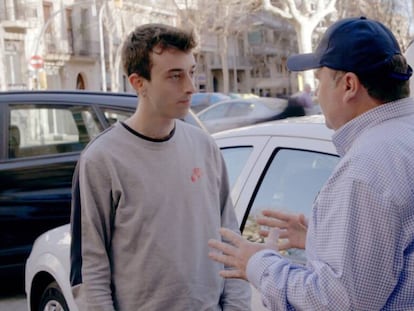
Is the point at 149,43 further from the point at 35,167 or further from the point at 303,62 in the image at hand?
the point at 35,167

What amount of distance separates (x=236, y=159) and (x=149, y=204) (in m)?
1.16

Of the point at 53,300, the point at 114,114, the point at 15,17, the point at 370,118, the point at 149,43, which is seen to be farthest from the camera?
the point at 15,17

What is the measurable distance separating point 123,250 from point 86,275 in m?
0.15

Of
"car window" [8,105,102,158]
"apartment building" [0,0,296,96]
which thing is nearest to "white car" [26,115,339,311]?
"car window" [8,105,102,158]

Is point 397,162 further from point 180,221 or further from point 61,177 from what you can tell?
point 61,177

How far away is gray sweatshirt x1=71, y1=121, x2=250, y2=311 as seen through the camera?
225 centimetres

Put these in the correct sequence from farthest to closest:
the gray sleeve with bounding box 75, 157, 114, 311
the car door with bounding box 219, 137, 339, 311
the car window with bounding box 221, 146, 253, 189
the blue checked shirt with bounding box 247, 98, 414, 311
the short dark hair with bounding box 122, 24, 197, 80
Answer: the car window with bounding box 221, 146, 253, 189 < the car door with bounding box 219, 137, 339, 311 < the short dark hair with bounding box 122, 24, 197, 80 < the gray sleeve with bounding box 75, 157, 114, 311 < the blue checked shirt with bounding box 247, 98, 414, 311

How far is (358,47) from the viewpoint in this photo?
5.50 ft

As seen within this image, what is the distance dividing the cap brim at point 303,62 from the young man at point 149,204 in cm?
50

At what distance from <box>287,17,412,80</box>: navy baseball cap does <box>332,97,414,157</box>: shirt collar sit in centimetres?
7

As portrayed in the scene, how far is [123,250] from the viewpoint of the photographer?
2.29 m

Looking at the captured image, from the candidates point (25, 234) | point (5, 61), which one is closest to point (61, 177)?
point (25, 234)

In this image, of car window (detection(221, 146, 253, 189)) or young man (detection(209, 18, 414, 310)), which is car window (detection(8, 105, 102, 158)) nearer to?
car window (detection(221, 146, 253, 189))

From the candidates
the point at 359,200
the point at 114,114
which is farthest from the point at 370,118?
the point at 114,114
